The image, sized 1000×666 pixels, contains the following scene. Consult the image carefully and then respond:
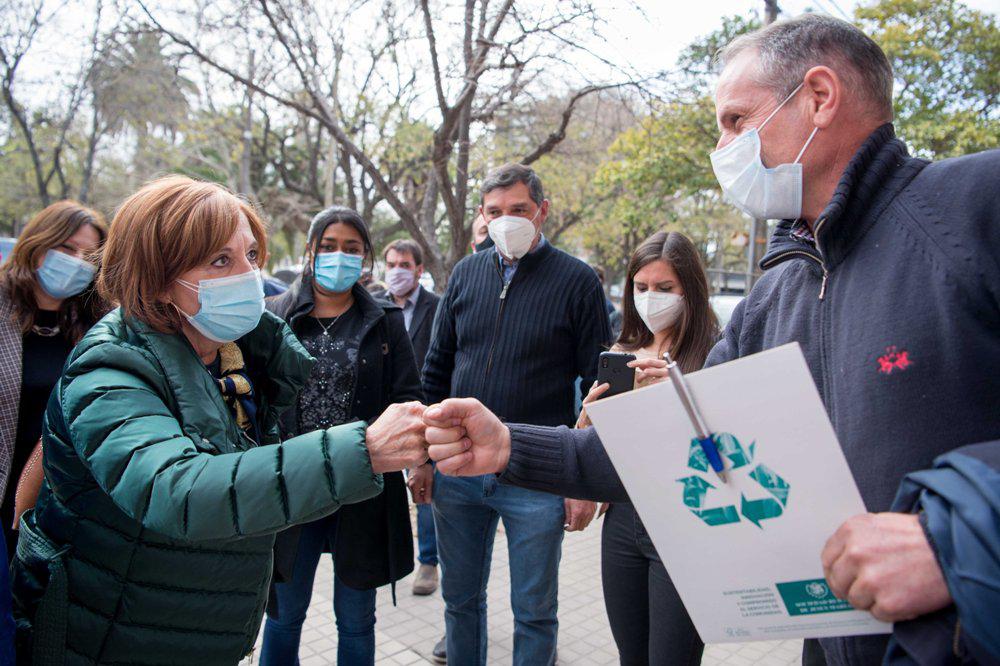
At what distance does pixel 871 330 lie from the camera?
4.23ft

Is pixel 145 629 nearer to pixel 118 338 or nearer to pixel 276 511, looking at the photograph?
pixel 276 511

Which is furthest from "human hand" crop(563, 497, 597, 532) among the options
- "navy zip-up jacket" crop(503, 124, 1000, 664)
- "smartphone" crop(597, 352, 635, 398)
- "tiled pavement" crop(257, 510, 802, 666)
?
"navy zip-up jacket" crop(503, 124, 1000, 664)

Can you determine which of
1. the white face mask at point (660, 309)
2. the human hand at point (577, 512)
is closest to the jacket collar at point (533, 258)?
the white face mask at point (660, 309)

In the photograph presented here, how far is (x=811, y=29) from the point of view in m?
1.56

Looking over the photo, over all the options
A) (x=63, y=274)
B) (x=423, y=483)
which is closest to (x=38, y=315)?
(x=63, y=274)

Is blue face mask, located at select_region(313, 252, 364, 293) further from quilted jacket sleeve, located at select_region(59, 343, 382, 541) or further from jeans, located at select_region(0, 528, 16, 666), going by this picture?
jeans, located at select_region(0, 528, 16, 666)

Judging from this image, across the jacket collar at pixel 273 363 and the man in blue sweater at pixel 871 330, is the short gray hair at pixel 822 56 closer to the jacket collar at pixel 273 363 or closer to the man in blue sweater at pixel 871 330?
the man in blue sweater at pixel 871 330

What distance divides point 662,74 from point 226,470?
5.72 m

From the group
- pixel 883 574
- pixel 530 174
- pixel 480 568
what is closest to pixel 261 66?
pixel 530 174

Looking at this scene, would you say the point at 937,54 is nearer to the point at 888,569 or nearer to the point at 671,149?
the point at 671,149

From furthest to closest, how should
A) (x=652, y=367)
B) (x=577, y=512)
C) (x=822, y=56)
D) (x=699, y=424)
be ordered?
(x=577, y=512), (x=652, y=367), (x=822, y=56), (x=699, y=424)

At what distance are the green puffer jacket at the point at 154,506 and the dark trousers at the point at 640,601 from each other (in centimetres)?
128

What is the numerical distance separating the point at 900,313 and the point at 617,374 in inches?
56.7

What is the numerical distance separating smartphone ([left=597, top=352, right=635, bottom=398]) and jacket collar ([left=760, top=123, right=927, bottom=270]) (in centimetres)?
125
